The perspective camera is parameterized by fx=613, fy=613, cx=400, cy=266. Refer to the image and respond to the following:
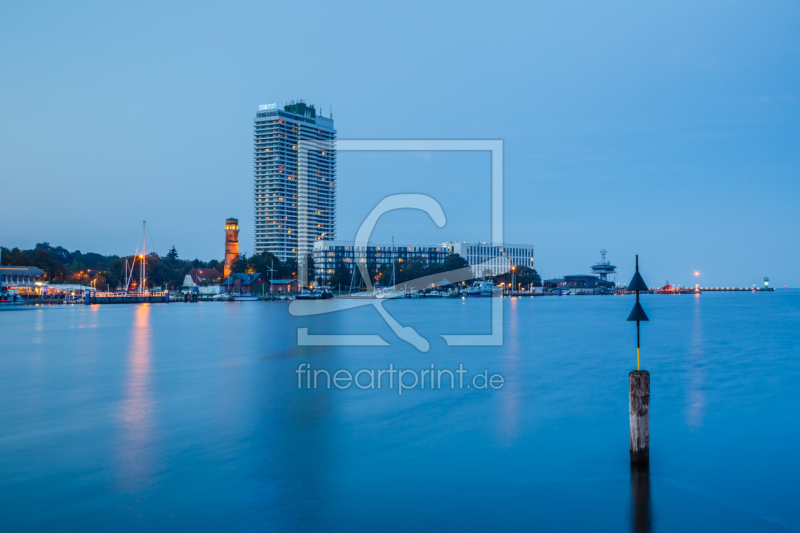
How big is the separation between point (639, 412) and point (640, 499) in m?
1.56

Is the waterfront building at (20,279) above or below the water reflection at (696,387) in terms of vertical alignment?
above

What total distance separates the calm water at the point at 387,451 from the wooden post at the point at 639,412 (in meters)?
0.46

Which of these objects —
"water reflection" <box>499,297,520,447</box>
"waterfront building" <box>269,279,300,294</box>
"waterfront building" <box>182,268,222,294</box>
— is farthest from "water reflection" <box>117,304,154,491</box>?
"waterfront building" <box>182,268,222,294</box>

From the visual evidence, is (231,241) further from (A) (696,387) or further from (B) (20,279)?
(A) (696,387)

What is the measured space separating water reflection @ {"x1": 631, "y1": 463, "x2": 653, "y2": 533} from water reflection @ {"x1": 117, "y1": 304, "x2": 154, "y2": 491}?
8945 mm

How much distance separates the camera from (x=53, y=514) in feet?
33.7

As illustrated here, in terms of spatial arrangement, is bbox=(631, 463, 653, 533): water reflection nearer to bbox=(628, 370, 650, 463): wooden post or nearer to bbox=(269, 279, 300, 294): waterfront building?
bbox=(628, 370, 650, 463): wooden post

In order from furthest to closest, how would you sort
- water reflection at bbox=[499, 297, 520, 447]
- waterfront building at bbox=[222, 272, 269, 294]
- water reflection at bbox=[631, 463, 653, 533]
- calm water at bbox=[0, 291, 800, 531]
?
waterfront building at bbox=[222, 272, 269, 294], water reflection at bbox=[499, 297, 520, 447], calm water at bbox=[0, 291, 800, 531], water reflection at bbox=[631, 463, 653, 533]

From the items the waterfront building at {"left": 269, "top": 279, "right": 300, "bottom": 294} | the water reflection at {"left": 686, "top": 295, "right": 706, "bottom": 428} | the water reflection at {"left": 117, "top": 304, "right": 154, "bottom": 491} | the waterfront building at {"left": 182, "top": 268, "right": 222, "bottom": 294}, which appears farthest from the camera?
the waterfront building at {"left": 182, "top": 268, "right": 222, "bottom": 294}

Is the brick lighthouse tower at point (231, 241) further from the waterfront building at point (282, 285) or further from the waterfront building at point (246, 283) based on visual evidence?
the waterfront building at point (246, 283)

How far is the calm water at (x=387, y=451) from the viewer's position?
34.1 ft

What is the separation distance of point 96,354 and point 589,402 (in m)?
27.3

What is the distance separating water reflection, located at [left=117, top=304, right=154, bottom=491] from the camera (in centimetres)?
1230

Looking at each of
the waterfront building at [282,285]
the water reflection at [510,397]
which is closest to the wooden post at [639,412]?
the water reflection at [510,397]
